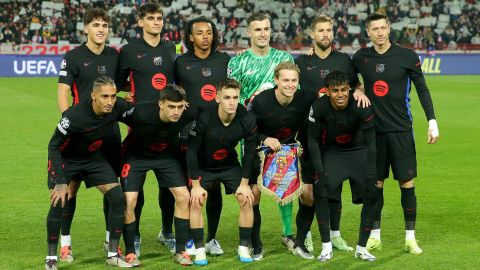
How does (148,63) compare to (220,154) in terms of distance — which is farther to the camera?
(148,63)

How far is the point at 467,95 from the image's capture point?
2678 centimetres

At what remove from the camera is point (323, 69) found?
880 cm

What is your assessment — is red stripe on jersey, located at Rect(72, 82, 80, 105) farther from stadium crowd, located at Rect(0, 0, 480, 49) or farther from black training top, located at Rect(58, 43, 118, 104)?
stadium crowd, located at Rect(0, 0, 480, 49)

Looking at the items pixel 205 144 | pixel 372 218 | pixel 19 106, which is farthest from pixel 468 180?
pixel 19 106

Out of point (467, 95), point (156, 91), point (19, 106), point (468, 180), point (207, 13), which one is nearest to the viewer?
point (156, 91)

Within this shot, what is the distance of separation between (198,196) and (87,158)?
1.15 m

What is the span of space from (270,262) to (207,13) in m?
35.7

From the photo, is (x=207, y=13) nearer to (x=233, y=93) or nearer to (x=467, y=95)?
(x=467, y=95)

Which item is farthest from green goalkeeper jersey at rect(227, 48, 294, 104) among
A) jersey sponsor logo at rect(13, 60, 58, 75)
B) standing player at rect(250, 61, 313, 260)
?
jersey sponsor logo at rect(13, 60, 58, 75)

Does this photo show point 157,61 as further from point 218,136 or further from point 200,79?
point 218,136

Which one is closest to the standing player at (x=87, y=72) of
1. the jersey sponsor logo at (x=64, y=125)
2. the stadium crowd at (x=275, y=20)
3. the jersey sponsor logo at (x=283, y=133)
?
the jersey sponsor logo at (x=64, y=125)

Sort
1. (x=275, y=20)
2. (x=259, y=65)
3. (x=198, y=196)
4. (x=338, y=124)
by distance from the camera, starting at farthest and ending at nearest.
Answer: (x=275, y=20) → (x=259, y=65) → (x=338, y=124) → (x=198, y=196)

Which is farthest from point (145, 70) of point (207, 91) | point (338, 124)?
point (338, 124)

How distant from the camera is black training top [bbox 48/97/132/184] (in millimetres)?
7863
